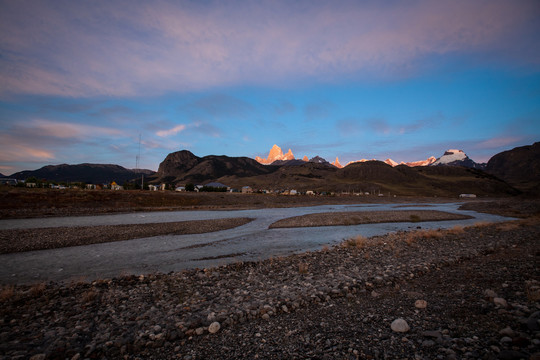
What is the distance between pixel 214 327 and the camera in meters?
7.95

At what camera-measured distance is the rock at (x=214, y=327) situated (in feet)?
25.9

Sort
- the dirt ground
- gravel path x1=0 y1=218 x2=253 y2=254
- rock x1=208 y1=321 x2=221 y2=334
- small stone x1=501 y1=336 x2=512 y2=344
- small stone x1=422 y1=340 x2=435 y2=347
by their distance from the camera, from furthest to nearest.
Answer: the dirt ground, gravel path x1=0 y1=218 x2=253 y2=254, rock x1=208 y1=321 x2=221 y2=334, small stone x1=422 y1=340 x2=435 y2=347, small stone x1=501 y1=336 x2=512 y2=344

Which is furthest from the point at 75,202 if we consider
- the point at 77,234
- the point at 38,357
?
the point at 38,357

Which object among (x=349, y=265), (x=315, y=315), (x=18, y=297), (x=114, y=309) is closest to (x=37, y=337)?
(x=114, y=309)

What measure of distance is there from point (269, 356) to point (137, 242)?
23.9 meters

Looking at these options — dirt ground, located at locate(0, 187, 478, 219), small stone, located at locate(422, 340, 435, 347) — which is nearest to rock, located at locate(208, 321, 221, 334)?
small stone, located at locate(422, 340, 435, 347)

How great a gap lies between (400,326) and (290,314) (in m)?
3.56

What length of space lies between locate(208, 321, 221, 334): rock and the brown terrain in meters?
0.03

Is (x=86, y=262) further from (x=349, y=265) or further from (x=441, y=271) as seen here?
(x=441, y=271)

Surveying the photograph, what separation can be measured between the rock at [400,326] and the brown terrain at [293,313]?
3 centimetres

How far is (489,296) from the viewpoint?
8914 millimetres

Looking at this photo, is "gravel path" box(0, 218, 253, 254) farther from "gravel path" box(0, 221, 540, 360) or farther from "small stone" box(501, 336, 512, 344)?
"small stone" box(501, 336, 512, 344)

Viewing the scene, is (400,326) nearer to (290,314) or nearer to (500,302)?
(290,314)

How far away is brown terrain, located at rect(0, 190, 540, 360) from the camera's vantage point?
21.8 ft
